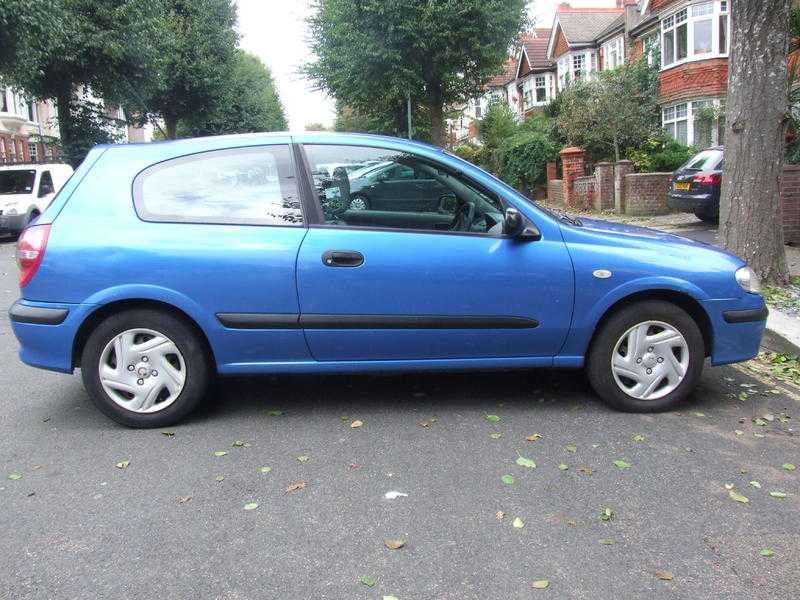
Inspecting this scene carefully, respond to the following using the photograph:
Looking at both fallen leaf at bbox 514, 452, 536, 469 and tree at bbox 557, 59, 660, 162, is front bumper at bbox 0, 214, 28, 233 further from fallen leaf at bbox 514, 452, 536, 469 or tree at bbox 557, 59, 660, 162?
fallen leaf at bbox 514, 452, 536, 469

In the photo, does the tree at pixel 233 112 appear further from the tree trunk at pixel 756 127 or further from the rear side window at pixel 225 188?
the rear side window at pixel 225 188

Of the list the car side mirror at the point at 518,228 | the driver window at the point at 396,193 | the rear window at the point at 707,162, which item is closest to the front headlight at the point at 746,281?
the car side mirror at the point at 518,228

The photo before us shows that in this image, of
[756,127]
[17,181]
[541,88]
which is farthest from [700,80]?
[541,88]

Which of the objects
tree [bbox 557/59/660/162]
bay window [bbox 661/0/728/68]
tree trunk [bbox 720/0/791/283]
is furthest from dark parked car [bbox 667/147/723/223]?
bay window [bbox 661/0/728/68]

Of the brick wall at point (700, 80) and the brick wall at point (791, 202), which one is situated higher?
the brick wall at point (700, 80)

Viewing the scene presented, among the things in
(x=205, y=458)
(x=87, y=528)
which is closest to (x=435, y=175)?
(x=205, y=458)

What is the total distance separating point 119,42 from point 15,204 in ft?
26.8

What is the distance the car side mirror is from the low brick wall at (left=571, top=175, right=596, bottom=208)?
18.3m

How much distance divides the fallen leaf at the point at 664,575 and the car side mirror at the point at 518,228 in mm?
2190

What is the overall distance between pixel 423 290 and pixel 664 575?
2.15m

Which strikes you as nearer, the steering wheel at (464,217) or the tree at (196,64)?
the steering wheel at (464,217)

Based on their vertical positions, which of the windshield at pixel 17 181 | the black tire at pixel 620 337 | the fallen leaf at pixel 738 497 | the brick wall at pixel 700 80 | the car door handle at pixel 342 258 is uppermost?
the brick wall at pixel 700 80

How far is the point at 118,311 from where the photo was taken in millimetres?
4555

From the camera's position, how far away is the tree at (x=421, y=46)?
79.3ft
